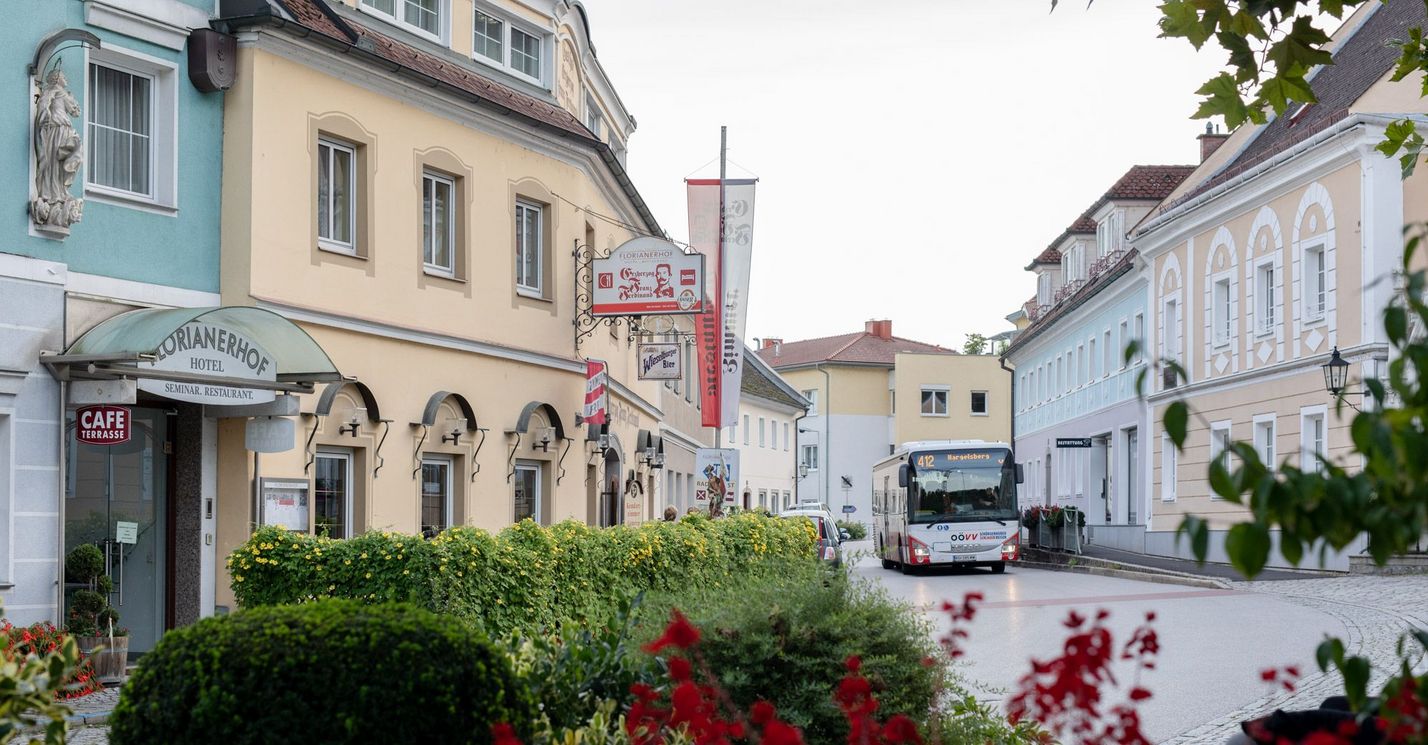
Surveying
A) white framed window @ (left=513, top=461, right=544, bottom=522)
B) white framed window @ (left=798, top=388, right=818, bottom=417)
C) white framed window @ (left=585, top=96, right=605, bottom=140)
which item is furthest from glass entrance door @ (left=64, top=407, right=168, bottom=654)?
white framed window @ (left=798, top=388, right=818, bottom=417)

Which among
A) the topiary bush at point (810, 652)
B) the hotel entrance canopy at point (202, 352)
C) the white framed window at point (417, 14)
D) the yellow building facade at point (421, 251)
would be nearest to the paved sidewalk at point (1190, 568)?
the yellow building facade at point (421, 251)

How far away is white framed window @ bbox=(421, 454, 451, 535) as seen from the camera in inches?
774

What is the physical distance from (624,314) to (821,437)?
72.5 metres

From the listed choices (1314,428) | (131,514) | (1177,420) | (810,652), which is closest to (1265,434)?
(1314,428)

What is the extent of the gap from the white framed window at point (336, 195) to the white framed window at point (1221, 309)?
23.1 m

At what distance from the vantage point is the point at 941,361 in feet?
298

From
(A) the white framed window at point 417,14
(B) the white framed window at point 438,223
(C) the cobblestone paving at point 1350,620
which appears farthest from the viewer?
(A) the white framed window at point 417,14

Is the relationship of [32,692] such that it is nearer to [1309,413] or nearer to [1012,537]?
[1309,413]

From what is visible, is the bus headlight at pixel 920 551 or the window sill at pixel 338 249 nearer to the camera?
the window sill at pixel 338 249

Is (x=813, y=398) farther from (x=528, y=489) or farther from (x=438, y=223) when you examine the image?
(x=438, y=223)

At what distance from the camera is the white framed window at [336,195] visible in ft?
59.3

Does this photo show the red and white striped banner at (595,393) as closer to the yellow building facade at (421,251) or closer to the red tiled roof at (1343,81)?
the yellow building facade at (421,251)

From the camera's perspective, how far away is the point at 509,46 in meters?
23.0

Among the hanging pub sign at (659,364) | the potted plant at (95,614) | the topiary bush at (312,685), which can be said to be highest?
the hanging pub sign at (659,364)
